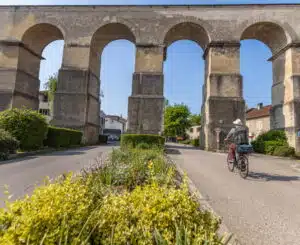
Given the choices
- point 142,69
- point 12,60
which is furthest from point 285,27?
point 12,60

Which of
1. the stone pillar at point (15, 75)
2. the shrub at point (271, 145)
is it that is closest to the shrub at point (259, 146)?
the shrub at point (271, 145)

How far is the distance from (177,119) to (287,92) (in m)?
30.6

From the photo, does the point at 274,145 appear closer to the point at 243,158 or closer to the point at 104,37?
the point at 243,158

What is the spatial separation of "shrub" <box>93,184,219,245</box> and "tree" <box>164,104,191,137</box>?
45027 mm

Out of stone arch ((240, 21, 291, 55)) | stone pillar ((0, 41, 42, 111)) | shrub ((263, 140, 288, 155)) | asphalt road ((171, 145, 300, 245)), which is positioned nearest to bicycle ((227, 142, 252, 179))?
asphalt road ((171, 145, 300, 245))

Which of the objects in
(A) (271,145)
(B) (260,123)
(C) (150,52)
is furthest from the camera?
(B) (260,123)

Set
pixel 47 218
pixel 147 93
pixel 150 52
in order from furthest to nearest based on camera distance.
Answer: pixel 150 52 → pixel 147 93 → pixel 47 218

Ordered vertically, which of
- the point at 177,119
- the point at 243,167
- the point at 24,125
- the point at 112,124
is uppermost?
the point at 177,119

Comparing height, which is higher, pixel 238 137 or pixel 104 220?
pixel 238 137

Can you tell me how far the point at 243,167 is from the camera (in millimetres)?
5953

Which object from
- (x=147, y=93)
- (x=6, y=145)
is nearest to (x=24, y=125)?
(x=6, y=145)

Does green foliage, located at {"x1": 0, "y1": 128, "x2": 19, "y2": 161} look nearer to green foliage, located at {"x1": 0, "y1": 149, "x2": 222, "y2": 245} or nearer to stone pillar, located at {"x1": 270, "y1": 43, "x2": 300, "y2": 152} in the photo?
green foliage, located at {"x1": 0, "y1": 149, "x2": 222, "y2": 245}

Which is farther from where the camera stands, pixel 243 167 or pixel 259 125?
pixel 259 125

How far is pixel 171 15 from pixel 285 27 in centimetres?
1047
